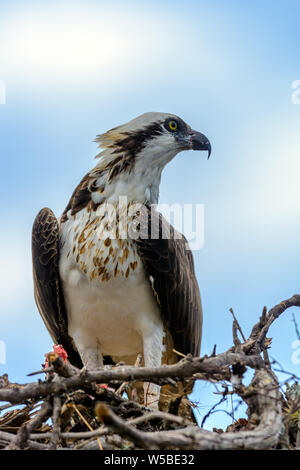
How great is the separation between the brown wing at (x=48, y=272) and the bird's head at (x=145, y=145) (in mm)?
747

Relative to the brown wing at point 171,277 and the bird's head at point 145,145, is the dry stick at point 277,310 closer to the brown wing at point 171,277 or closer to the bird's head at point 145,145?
the brown wing at point 171,277

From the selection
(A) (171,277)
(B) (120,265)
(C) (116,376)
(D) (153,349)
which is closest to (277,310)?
(A) (171,277)

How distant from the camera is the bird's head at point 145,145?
20.0ft

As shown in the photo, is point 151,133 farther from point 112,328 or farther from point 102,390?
point 102,390

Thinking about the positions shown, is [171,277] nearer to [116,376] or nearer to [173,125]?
[173,125]

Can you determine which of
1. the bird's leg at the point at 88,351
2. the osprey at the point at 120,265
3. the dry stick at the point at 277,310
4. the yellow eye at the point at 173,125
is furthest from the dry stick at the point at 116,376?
the yellow eye at the point at 173,125

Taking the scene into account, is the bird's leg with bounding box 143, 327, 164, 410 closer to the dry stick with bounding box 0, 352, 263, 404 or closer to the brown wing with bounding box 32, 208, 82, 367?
the brown wing with bounding box 32, 208, 82, 367

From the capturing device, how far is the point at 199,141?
260 inches

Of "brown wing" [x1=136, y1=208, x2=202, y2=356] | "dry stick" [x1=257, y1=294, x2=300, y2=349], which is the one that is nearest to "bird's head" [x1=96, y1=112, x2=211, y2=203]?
"brown wing" [x1=136, y1=208, x2=202, y2=356]

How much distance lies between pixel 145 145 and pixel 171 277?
138 cm

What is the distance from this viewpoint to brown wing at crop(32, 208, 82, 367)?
19.3 feet

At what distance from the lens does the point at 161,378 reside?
12.7 ft
